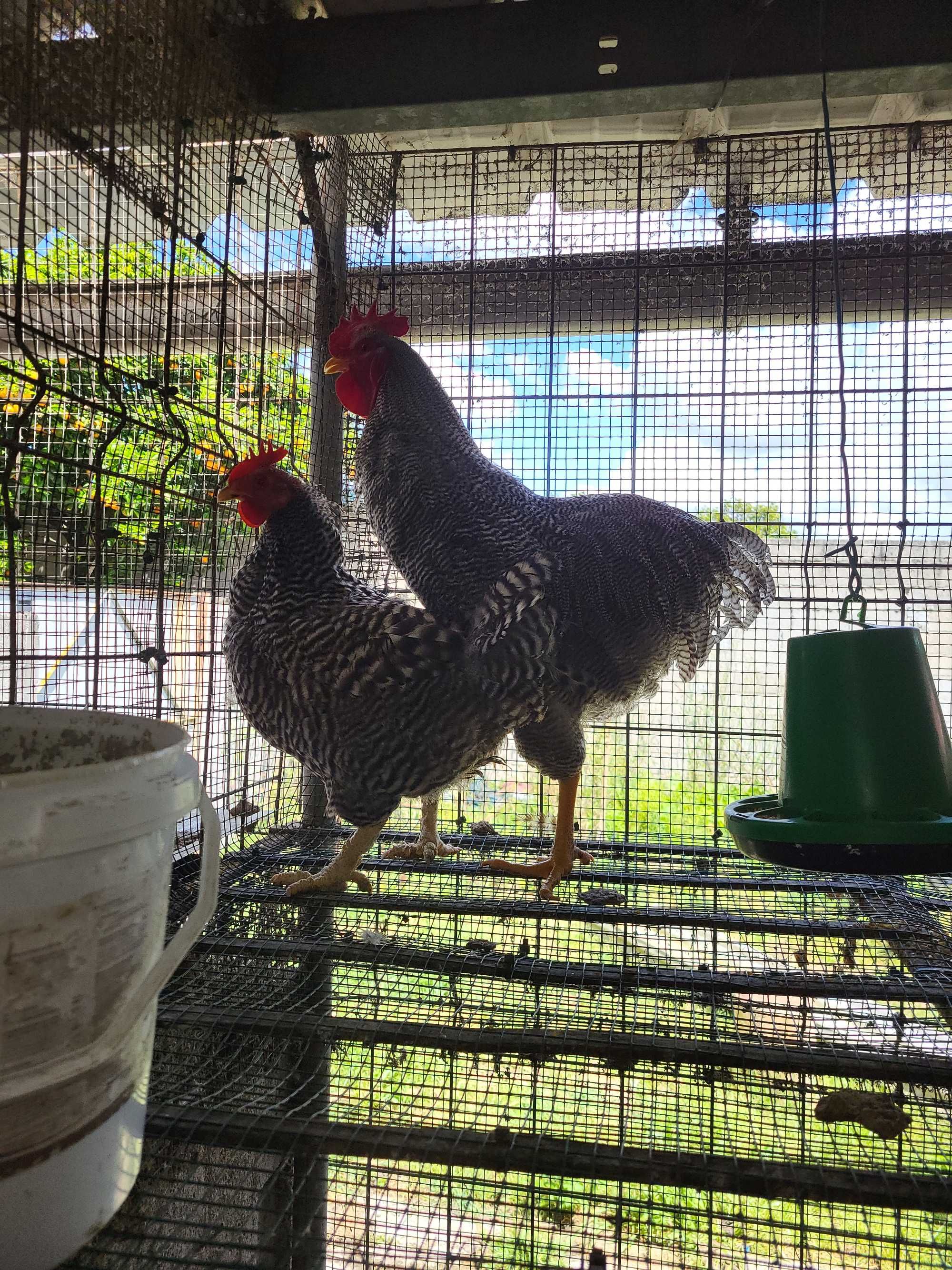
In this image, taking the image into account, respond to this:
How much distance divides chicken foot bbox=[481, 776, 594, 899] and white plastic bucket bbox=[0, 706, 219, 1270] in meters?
1.72

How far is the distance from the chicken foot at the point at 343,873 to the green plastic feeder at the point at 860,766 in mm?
1320

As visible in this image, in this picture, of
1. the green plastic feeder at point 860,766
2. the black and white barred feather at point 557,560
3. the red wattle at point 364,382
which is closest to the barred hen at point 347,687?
the black and white barred feather at point 557,560

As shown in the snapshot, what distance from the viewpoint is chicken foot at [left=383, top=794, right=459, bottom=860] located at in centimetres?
274

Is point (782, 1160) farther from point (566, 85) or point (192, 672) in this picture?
point (566, 85)

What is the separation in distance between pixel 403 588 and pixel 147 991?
2621mm

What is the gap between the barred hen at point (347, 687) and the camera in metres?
2.15

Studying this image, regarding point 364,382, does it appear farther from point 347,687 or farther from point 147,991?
point 147,991


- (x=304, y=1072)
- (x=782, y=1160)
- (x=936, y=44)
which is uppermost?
(x=936, y=44)

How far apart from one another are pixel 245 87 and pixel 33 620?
5.39 ft

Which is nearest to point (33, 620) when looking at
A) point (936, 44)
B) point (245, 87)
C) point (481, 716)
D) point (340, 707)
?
point (340, 707)

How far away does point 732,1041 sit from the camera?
59.9 inches

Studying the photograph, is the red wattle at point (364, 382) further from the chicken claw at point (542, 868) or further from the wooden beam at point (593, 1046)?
the wooden beam at point (593, 1046)

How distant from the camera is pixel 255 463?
234cm

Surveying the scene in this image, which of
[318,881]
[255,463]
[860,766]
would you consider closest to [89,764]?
[860,766]
